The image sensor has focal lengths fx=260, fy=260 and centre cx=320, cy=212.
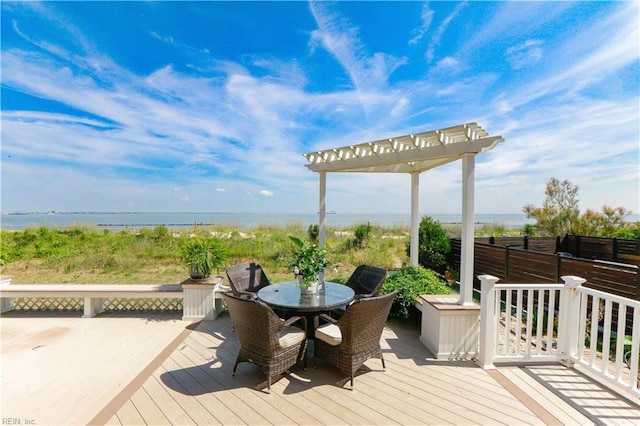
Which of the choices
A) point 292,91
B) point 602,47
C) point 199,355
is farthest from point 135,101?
point 602,47

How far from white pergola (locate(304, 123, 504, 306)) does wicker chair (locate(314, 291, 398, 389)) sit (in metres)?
1.31

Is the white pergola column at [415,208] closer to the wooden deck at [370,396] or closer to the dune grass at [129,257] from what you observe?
the dune grass at [129,257]

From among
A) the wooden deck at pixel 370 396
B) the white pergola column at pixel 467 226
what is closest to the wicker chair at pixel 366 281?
the wooden deck at pixel 370 396

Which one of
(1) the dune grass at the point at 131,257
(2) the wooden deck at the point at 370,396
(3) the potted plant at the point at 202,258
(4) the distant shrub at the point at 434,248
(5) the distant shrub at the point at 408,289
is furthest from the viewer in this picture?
(1) the dune grass at the point at 131,257

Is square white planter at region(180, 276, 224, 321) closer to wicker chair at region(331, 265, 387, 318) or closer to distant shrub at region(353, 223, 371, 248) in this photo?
wicker chair at region(331, 265, 387, 318)

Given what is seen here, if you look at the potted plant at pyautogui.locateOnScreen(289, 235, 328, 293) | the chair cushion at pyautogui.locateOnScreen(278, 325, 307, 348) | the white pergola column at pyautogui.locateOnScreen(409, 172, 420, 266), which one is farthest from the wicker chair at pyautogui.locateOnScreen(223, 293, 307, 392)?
the white pergola column at pyautogui.locateOnScreen(409, 172, 420, 266)

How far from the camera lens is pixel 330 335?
8.86 feet

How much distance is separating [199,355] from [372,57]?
22.0 feet

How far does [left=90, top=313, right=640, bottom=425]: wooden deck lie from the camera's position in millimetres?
2111

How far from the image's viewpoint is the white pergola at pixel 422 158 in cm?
321

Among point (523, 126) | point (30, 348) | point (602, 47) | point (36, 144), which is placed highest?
point (602, 47)

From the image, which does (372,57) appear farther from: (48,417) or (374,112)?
(48,417)

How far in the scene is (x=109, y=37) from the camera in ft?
19.7

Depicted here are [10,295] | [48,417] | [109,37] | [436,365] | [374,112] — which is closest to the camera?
[48,417]
